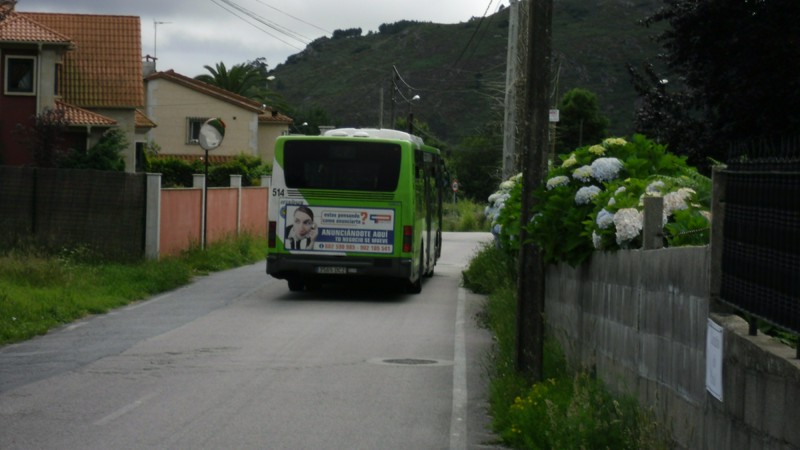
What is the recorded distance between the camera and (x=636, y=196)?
1091 cm

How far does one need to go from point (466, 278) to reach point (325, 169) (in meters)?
4.95

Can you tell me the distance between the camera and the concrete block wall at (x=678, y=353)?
218 inches

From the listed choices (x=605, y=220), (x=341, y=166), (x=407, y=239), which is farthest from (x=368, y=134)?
(x=605, y=220)

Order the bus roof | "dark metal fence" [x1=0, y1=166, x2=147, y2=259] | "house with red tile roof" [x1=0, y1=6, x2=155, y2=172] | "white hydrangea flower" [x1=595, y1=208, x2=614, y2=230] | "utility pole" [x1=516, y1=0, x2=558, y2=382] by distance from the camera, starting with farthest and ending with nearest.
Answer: "house with red tile roof" [x1=0, y1=6, x2=155, y2=172]
"dark metal fence" [x1=0, y1=166, x2=147, y2=259]
the bus roof
"utility pole" [x1=516, y1=0, x2=558, y2=382]
"white hydrangea flower" [x1=595, y1=208, x2=614, y2=230]

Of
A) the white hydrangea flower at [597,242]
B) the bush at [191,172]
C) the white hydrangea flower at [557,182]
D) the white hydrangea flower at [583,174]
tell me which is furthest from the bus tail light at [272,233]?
the bush at [191,172]

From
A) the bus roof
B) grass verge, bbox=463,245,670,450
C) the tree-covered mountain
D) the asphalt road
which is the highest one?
the tree-covered mountain

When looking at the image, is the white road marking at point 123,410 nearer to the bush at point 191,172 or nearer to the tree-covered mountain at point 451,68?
the bush at point 191,172

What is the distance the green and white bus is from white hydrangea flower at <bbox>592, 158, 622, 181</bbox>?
8867 mm

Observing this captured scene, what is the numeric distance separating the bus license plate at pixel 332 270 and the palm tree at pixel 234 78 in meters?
63.9

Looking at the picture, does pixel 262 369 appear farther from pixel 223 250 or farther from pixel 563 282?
pixel 223 250

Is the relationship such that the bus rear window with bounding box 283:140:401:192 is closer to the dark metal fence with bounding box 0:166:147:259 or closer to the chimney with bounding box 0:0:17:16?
the chimney with bounding box 0:0:17:16

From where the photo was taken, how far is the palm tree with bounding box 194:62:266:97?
84125 mm

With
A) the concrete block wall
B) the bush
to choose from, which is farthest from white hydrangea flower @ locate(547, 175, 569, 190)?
the bush

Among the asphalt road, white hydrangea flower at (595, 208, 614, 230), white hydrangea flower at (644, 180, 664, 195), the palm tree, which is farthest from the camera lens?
the palm tree
